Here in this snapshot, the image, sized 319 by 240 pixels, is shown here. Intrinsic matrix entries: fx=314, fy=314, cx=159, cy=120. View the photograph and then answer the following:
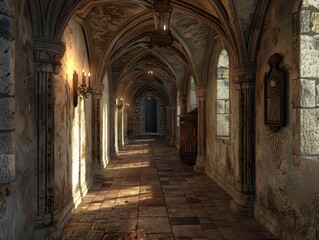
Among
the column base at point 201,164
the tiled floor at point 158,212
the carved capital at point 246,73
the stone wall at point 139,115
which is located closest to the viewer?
the tiled floor at point 158,212

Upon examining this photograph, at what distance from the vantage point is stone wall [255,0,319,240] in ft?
12.0

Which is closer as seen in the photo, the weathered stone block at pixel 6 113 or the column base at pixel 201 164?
the weathered stone block at pixel 6 113

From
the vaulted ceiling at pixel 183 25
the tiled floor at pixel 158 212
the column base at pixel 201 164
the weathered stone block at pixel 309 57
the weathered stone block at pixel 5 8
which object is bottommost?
the tiled floor at pixel 158 212

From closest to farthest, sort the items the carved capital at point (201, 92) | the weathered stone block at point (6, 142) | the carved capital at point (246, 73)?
1. the weathered stone block at point (6, 142)
2. the carved capital at point (246, 73)
3. the carved capital at point (201, 92)

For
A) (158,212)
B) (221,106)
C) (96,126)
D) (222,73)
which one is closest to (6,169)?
(158,212)

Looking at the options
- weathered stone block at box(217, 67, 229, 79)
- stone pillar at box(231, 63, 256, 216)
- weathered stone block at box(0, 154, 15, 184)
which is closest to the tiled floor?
stone pillar at box(231, 63, 256, 216)

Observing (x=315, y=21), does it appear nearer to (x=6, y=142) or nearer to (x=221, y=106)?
(x=6, y=142)

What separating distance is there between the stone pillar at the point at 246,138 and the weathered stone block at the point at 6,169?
3.89 m

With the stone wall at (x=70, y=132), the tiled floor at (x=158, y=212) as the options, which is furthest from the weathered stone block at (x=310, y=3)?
the stone wall at (x=70, y=132)

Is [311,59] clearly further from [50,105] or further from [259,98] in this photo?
[50,105]

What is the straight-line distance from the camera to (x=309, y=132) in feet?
12.2

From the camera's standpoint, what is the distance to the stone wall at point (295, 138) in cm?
365

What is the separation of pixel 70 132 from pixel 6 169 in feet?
8.61

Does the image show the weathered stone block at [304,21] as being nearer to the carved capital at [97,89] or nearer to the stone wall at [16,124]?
the stone wall at [16,124]
